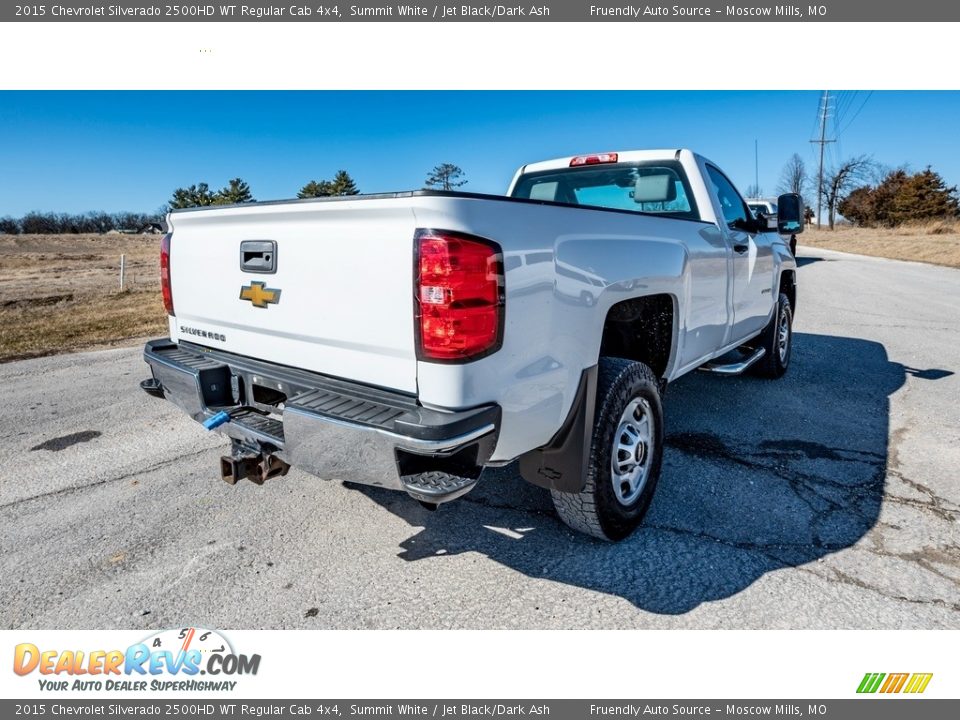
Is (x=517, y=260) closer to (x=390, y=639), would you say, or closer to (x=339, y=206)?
(x=339, y=206)

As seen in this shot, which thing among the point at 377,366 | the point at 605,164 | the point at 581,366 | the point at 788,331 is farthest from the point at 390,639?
the point at 788,331

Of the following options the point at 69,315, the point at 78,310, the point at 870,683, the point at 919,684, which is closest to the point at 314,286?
the point at 870,683

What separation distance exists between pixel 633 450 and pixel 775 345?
3.52m

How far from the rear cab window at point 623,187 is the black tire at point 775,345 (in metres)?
2.01

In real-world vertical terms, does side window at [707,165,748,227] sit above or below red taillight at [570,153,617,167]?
below

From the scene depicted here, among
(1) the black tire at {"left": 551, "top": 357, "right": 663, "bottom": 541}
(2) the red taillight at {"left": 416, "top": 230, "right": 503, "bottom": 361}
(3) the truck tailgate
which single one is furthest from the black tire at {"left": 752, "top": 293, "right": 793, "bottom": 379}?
(3) the truck tailgate

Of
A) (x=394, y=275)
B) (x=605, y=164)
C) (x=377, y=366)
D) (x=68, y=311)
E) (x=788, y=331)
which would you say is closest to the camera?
(x=394, y=275)

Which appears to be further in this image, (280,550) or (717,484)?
(717,484)

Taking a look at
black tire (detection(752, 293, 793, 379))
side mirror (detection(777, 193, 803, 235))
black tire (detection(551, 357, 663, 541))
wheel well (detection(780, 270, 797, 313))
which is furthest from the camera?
wheel well (detection(780, 270, 797, 313))

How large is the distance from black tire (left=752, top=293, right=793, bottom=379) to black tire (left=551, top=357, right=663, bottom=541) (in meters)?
3.19

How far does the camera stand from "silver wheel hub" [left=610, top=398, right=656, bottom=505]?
287 centimetres

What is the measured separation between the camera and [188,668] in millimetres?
2203

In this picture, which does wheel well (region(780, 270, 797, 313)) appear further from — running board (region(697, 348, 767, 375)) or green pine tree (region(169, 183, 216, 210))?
green pine tree (region(169, 183, 216, 210))

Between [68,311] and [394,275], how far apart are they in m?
12.5
